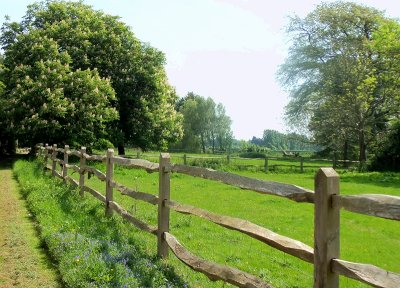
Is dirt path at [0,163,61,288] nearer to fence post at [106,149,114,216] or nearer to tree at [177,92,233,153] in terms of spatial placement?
fence post at [106,149,114,216]

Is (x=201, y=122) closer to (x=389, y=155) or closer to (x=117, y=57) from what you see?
(x=117, y=57)

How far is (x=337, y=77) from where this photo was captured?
37.2 metres

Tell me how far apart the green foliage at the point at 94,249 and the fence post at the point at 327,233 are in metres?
2.04

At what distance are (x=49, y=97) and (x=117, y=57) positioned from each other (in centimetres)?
949

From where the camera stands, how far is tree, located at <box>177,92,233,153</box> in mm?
76750

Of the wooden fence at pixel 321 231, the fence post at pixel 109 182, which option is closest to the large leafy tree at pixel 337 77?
the fence post at pixel 109 182

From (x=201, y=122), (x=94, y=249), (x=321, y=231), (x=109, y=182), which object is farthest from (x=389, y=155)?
(x=201, y=122)

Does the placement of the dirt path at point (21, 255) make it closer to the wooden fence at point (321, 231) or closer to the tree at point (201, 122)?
the wooden fence at point (321, 231)

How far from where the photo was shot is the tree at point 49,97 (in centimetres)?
2708

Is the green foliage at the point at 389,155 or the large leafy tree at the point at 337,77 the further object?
the large leafy tree at the point at 337,77

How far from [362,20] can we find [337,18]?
241 cm

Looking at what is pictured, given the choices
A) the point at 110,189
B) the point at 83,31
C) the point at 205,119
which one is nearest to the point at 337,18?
the point at 83,31

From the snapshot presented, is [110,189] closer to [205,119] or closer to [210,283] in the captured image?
[210,283]

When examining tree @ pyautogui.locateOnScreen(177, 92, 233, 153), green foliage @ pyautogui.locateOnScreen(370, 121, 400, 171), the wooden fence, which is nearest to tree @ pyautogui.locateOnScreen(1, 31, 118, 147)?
green foliage @ pyautogui.locateOnScreen(370, 121, 400, 171)
